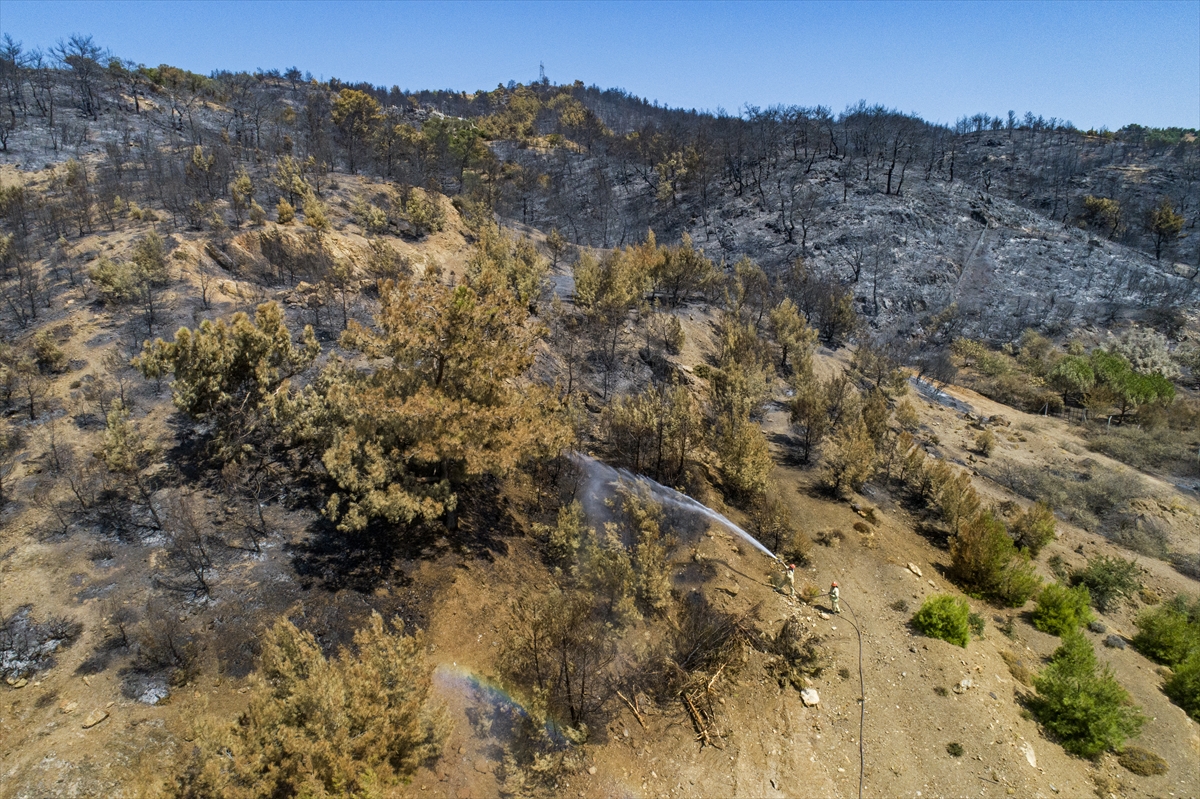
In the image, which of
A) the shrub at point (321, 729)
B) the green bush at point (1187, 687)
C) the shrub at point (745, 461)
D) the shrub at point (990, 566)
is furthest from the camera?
the shrub at point (745, 461)

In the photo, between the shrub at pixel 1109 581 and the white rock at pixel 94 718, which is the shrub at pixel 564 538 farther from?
the shrub at pixel 1109 581

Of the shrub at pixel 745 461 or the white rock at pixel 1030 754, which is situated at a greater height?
the shrub at pixel 745 461

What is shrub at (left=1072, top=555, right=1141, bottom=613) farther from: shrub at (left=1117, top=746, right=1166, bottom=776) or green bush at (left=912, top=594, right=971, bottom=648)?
green bush at (left=912, top=594, right=971, bottom=648)

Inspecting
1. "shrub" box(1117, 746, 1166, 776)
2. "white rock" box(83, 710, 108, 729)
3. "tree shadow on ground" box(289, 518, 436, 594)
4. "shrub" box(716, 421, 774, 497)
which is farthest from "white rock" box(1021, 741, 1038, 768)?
"white rock" box(83, 710, 108, 729)

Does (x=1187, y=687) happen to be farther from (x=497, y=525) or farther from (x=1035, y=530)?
(x=497, y=525)

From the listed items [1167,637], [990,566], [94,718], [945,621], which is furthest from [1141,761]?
[94,718]

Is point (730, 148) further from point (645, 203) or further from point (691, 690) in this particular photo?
point (691, 690)

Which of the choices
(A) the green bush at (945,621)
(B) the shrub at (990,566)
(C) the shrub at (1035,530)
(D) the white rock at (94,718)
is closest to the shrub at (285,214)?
(D) the white rock at (94,718)
